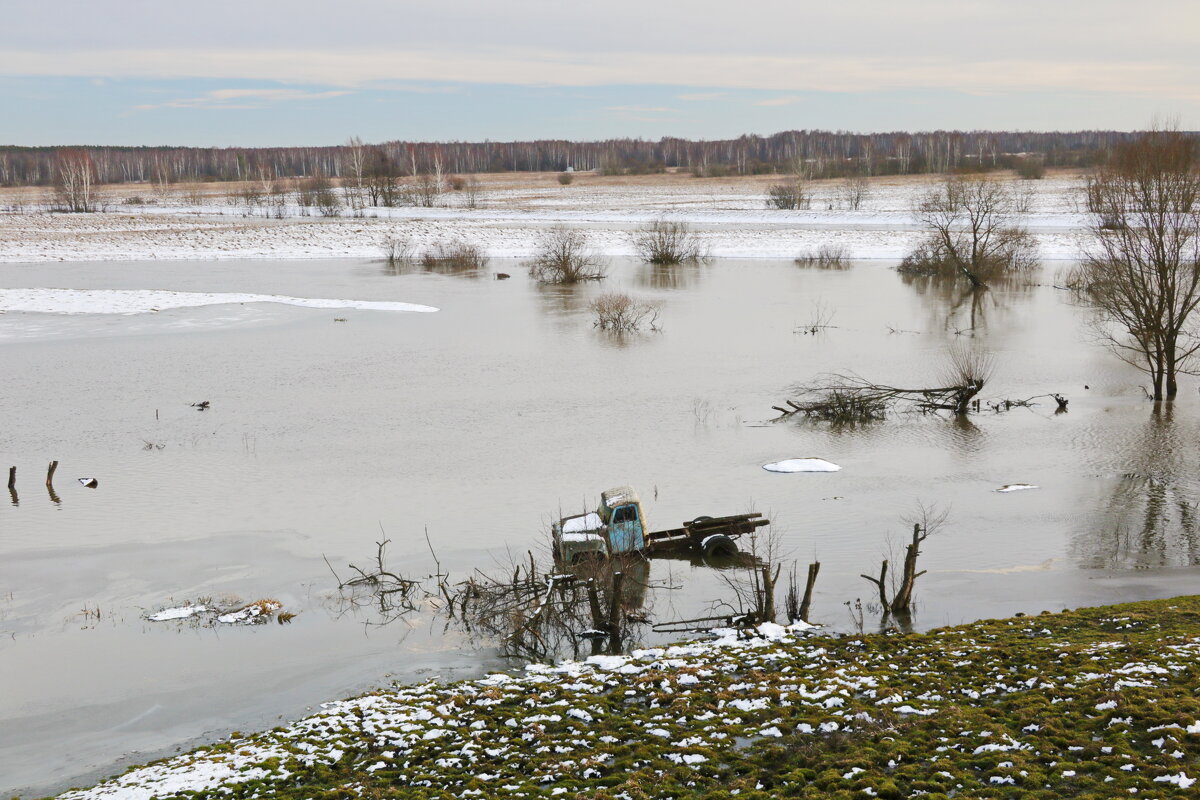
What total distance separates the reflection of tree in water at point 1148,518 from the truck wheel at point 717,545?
19.6ft

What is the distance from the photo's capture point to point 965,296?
2012 inches

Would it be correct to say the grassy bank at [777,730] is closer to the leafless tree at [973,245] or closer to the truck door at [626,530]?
the truck door at [626,530]

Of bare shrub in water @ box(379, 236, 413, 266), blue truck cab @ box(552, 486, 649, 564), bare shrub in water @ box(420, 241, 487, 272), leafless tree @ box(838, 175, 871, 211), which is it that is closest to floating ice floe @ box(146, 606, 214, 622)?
blue truck cab @ box(552, 486, 649, 564)

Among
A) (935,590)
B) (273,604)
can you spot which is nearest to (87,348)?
(273,604)

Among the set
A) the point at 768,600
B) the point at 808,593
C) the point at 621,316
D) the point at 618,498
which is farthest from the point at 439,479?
the point at 621,316

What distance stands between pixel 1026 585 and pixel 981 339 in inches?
957

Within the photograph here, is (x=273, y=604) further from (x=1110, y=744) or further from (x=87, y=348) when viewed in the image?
(x=87, y=348)

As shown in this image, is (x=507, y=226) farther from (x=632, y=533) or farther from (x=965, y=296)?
(x=632, y=533)

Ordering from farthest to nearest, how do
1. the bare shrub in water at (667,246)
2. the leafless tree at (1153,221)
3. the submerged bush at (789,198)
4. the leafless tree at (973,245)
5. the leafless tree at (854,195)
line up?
the submerged bush at (789,198), the leafless tree at (854,195), the bare shrub in water at (667,246), the leafless tree at (973,245), the leafless tree at (1153,221)

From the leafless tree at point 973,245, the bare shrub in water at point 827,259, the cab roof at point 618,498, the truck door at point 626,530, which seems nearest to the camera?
the truck door at point 626,530

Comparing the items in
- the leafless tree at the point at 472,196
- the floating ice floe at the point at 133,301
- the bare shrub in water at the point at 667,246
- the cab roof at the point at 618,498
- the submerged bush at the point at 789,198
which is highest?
the leafless tree at the point at 472,196

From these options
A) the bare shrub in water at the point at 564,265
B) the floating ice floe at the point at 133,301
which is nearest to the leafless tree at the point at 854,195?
the bare shrub in water at the point at 564,265

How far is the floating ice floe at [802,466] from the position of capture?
2273cm

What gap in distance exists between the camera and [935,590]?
16.1 m
